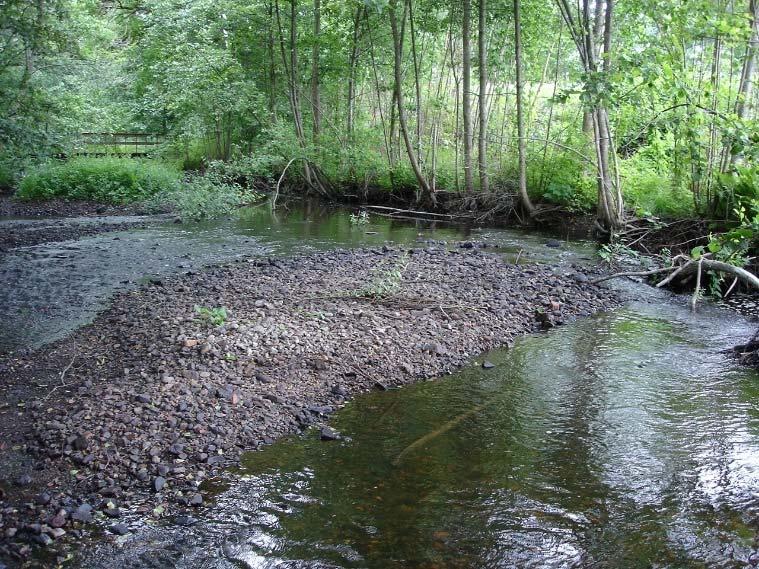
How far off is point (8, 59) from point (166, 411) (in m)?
16.9

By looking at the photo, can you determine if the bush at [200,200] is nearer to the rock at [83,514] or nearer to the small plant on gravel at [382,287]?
the small plant on gravel at [382,287]

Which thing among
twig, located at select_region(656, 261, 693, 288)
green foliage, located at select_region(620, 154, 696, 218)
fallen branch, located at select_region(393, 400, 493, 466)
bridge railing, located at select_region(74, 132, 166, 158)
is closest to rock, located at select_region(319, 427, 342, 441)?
fallen branch, located at select_region(393, 400, 493, 466)

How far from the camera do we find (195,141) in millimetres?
33375

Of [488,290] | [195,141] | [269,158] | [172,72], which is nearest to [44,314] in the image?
[488,290]

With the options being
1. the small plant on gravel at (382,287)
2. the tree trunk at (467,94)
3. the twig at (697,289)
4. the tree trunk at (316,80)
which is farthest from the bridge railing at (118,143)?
the twig at (697,289)

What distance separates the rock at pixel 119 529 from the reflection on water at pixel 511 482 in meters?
0.11

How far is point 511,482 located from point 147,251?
1102 cm

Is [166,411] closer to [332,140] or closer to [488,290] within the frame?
[488,290]

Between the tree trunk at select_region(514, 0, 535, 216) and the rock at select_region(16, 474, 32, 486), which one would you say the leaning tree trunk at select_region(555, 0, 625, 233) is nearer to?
the tree trunk at select_region(514, 0, 535, 216)

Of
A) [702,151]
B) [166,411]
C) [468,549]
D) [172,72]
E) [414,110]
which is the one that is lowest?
[468,549]

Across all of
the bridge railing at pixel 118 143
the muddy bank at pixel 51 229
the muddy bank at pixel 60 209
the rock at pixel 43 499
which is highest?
the bridge railing at pixel 118 143

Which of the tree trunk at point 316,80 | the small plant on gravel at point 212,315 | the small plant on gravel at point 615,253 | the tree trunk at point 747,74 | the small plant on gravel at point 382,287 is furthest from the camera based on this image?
the tree trunk at point 316,80

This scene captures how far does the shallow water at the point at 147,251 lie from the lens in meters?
9.83

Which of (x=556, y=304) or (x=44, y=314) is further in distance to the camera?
(x=556, y=304)
